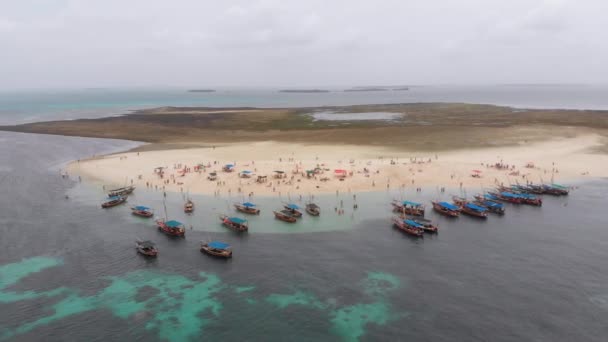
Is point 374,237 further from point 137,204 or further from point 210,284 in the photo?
point 137,204

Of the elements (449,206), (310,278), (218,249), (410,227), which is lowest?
(310,278)

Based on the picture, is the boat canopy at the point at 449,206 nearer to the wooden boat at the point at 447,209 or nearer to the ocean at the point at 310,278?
the wooden boat at the point at 447,209

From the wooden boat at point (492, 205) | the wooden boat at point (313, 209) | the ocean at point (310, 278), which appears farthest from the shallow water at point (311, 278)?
the wooden boat at point (492, 205)

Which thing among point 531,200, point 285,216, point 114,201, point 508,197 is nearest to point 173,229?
point 285,216

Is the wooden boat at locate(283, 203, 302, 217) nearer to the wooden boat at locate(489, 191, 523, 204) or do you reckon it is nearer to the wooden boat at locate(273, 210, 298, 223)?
the wooden boat at locate(273, 210, 298, 223)

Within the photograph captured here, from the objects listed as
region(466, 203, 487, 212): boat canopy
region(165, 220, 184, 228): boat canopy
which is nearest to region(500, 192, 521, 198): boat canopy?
region(466, 203, 487, 212): boat canopy

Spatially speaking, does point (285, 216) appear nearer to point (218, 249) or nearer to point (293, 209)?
point (293, 209)
